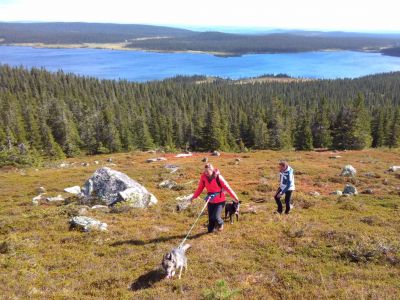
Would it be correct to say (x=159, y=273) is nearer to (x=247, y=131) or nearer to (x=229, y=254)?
(x=229, y=254)

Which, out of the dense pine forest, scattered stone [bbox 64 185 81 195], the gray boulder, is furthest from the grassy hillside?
the dense pine forest

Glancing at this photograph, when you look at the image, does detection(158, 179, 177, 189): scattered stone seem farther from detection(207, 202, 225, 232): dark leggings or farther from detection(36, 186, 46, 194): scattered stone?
detection(207, 202, 225, 232): dark leggings

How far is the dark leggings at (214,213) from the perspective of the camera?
13.2m

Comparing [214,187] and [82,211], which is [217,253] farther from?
[82,211]

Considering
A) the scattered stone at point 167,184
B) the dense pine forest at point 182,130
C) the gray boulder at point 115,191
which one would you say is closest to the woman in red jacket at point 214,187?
the gray boulder at point 115,191

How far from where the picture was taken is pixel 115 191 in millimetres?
20172

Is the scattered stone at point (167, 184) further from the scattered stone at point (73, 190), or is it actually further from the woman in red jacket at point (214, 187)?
the woman in red jacket at point (214, 187)

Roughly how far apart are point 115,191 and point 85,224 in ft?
16.9

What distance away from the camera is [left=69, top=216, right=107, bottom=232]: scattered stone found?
14.8 m

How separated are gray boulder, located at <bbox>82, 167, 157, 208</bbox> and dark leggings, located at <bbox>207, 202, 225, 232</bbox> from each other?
6.08 m

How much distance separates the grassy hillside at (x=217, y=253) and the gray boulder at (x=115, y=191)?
1081 mm

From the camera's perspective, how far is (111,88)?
142125 millimetres

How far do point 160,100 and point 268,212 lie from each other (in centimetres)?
11667

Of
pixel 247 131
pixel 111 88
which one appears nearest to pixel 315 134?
pixel 247 131
